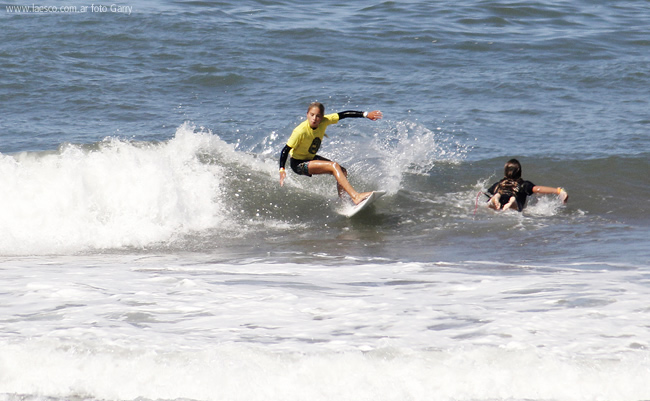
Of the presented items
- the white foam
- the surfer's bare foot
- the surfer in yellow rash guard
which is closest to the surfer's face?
the surfer in yellow rash guard

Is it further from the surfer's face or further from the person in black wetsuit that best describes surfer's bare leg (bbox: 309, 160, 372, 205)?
the person in black wetsuit

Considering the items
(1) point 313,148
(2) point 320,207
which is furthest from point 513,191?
(1) point 313,148

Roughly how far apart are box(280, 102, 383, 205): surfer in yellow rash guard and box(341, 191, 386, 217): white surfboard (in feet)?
0.26

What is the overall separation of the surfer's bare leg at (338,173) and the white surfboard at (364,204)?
6cm

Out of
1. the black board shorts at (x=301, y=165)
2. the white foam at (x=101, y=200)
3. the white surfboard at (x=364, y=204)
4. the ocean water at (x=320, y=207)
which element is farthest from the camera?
the black board shorts at (x=301, y=165)

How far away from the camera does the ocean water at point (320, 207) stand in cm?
440

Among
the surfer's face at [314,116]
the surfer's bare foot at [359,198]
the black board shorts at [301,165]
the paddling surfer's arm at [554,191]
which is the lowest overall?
the surfer's bare foot at [359,198]

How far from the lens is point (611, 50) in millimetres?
19484

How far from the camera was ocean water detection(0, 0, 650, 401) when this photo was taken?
440 cm

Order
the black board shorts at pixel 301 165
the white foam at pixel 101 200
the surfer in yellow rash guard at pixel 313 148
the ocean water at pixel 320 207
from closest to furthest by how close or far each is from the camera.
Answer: the ocean water at pixel 320 207
the white foam at pixel 101 200
the surfer in yellow rash guard at pixel 313 148
the black board shorts at pixel 301 165

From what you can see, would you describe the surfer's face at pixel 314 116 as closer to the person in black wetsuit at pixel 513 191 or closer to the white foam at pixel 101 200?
the white foam at pixel 101 200

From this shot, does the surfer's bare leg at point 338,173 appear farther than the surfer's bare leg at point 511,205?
No

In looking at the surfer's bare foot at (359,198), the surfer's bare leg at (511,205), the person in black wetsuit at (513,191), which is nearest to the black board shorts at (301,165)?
the surfer's bare foot at (359,198)

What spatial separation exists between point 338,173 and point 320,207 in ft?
2.59
